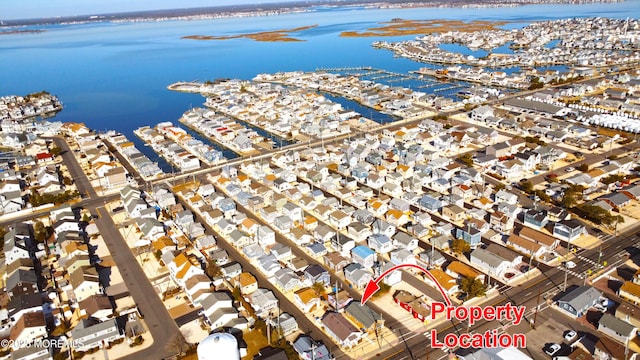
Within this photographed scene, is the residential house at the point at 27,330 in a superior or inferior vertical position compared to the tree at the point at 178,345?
superior

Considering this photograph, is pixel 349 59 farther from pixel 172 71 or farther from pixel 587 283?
pixel 587 283

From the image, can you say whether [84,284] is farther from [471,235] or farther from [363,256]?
[471,235]

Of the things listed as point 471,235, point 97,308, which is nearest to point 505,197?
point 471,235

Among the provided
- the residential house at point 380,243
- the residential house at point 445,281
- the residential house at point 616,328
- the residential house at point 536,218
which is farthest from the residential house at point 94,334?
the residential house at point 536,218

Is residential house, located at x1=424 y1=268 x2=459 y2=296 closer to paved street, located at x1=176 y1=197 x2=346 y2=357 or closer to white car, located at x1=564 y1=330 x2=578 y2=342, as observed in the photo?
white car, located at x1=564 y1=330 x2=578 y2=342

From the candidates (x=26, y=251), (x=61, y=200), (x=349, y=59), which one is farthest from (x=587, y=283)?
(x=349, y=59)

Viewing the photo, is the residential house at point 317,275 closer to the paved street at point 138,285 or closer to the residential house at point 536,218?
the paved street at point 138,285
